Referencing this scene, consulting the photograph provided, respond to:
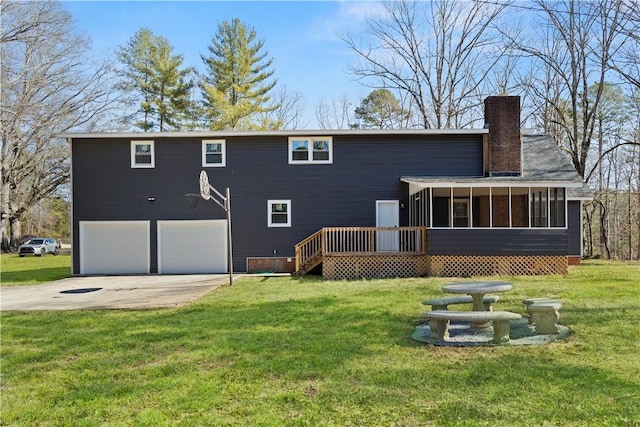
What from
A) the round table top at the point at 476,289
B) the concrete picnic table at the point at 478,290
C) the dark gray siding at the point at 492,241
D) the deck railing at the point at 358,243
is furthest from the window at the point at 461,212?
the round table top at the point at 476,289

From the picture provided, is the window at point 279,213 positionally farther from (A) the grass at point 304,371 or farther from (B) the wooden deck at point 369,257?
(A) the grass at point 304,371

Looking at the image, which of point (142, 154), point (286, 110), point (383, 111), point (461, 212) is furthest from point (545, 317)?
point (286, 110)

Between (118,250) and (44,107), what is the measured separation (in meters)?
15.1

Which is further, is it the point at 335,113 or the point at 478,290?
the point at 335,113

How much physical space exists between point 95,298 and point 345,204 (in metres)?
9.31

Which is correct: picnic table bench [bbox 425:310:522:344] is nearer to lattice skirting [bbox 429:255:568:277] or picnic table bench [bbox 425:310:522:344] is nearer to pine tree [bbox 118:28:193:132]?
lattice skirting [bbox 429:255:568:277]

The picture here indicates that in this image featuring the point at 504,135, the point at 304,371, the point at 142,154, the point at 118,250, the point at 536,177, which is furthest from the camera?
the point at 118,250

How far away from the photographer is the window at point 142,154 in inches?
699

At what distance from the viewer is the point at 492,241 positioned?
14.7m

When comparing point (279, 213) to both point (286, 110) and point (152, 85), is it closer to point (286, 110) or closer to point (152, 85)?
point (286, 110)

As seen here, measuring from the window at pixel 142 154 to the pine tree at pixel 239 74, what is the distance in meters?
14.9

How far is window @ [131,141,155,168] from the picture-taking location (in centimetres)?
1777

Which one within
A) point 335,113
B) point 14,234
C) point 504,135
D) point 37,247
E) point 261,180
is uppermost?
point 335,113

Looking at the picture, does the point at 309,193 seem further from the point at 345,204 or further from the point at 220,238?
the point at 220,238
